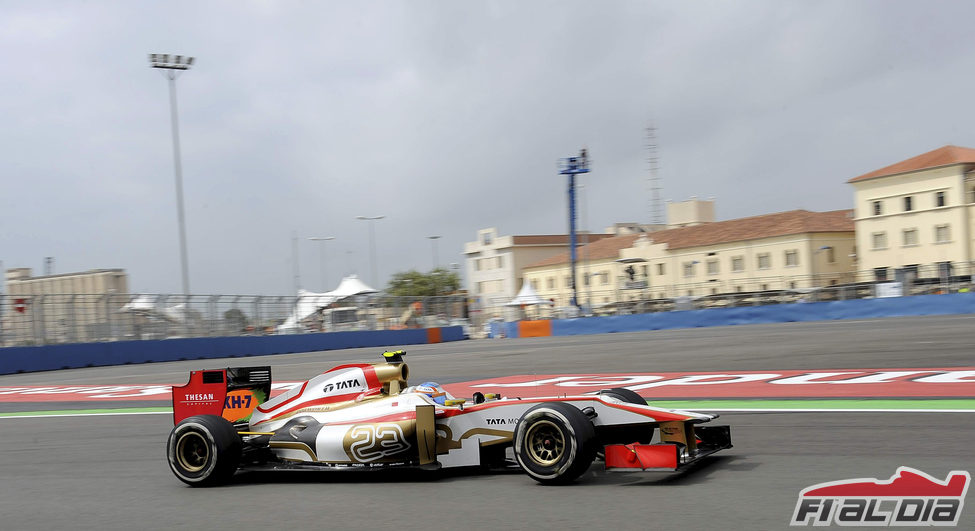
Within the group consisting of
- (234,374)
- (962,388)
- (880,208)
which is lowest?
(962,388)

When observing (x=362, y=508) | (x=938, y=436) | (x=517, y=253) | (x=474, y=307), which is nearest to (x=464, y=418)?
(x=362, y=508)

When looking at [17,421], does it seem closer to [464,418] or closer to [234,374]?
[234,374]

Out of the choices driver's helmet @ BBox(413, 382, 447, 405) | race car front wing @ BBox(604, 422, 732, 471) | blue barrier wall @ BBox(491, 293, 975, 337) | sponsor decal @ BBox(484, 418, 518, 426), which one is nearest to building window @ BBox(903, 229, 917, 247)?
blue barrier wall @ BBox(491, 293, 975, 337)

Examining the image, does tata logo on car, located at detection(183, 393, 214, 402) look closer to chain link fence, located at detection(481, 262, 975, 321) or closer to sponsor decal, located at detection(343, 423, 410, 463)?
sponsor decal, located at detection(343, 423, 410, 463)

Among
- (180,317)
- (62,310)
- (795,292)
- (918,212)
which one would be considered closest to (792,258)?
(918,212)

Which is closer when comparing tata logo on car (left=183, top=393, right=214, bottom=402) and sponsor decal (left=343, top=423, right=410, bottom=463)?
sponsor decal (left=343, top=423, right=410, bottom=463)

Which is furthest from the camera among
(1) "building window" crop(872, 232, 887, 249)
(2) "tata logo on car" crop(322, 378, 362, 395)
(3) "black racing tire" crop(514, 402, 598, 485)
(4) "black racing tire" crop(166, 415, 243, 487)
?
(1) "building window" crop(872, 232, 887, 249)

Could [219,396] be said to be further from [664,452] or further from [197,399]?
[664,452]

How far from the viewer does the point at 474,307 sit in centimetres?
4772

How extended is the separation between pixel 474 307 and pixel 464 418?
41.3 meters

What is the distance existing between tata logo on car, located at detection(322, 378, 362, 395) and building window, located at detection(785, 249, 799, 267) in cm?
5800

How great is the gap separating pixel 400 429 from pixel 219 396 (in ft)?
6.27

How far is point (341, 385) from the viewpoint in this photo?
23.3 ft

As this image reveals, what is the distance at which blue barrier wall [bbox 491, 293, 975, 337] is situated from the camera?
33.2 metres
